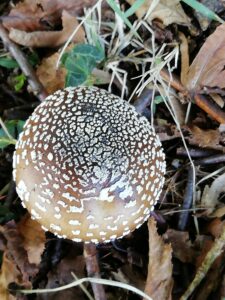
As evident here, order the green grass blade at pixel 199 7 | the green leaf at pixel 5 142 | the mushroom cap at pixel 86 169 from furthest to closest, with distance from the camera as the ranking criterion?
the green leaf at pixel 5 142 < the green grass blade at pixel 199 7 < the mushroom cap at pixel 86 169

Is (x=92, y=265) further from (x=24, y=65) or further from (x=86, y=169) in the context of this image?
(x=24, y=65)

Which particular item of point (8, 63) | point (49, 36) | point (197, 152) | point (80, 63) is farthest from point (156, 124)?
point (8, 63)

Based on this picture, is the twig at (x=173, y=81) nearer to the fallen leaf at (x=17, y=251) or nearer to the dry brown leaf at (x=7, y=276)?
the fallen leaf at (x=17, y=251)

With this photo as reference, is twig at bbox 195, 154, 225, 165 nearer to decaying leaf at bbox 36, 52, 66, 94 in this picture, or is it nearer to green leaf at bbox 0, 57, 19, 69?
decaying leaf at bbox 36, 52, 66, 94

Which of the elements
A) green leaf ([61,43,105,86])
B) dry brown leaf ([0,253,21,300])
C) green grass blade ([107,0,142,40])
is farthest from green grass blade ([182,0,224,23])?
dry brown leaf ([0,253,21,300])

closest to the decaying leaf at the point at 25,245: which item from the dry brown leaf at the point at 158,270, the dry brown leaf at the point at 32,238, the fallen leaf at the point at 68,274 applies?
the dry brown leaf at the point at 32,238

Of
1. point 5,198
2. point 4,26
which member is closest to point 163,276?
point 5,198
